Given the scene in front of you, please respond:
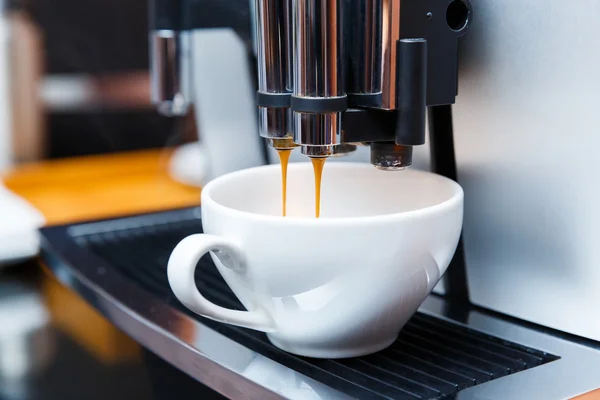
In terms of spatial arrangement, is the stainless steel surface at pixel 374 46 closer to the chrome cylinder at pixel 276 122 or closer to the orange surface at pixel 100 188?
the chrome cylinder at pixel 276 122

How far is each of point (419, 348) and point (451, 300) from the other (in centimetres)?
7

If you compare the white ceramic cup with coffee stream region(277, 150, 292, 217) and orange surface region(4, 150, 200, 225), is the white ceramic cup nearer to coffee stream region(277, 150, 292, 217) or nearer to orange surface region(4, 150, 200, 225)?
coffee stream region(277, 150, 292, 217)

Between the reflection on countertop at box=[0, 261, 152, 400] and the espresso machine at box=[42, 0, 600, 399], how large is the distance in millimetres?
34

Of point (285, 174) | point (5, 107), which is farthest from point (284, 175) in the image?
point (5, 107)

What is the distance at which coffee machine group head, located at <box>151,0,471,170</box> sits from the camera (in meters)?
0.31

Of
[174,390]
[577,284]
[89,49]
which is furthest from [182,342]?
[89,49]

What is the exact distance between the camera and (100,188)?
2.77ft

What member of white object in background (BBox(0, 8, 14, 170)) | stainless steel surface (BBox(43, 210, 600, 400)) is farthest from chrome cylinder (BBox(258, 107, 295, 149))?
white object in background (BBox(0, 8, 14, 170))

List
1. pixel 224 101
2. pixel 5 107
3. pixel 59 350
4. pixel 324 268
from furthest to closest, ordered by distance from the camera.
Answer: pixel 5 107
pixel 224 101
pixel 59 350
pixel 324 268

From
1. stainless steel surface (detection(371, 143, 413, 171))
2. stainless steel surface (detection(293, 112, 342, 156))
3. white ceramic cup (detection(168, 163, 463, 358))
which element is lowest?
white ceramic cup (detection(168, 163, 463, 358))

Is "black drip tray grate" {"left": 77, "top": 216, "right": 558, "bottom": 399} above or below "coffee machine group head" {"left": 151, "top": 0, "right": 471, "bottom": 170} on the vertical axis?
below

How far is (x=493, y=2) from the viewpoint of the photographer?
0.37 m

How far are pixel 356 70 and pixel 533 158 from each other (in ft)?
0.34

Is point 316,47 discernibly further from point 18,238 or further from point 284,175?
point 18,238
